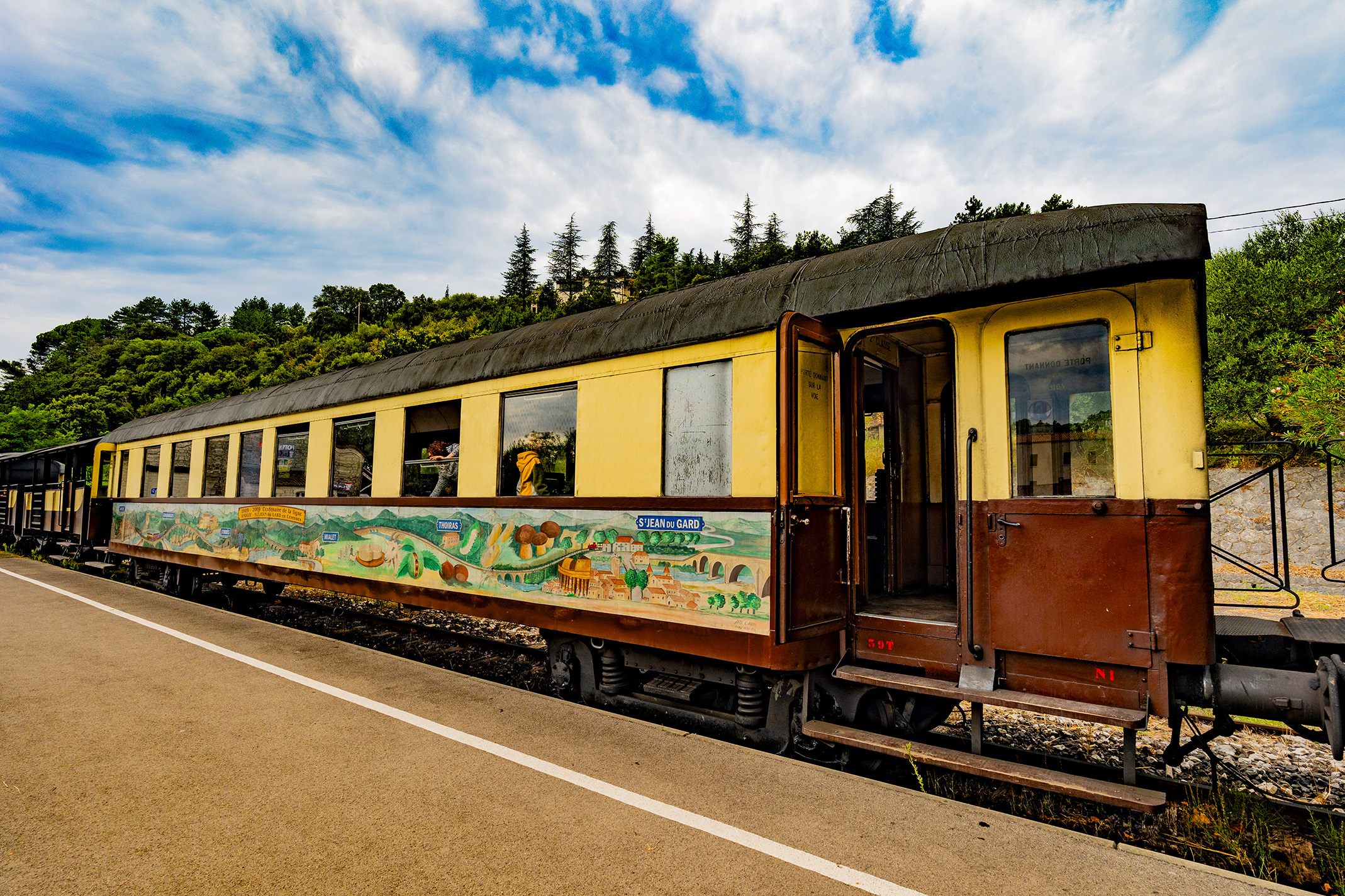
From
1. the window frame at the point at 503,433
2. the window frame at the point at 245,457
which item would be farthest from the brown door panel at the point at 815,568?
the window frame at the point at 245,457

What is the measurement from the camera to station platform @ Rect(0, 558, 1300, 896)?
9.71ft

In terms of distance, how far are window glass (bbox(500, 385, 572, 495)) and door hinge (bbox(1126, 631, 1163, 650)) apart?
3.97 meters

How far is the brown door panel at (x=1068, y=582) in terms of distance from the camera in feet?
11.8

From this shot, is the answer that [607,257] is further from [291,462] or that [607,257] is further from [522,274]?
[291,462]

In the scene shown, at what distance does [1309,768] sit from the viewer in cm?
469

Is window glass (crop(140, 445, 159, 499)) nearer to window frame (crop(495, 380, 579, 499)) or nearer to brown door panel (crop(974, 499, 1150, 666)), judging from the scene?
window frame (crop(495, 380, 579, 499))

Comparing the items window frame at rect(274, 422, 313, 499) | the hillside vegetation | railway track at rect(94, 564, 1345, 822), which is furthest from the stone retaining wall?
window frame at rect(274, 422, 313, 499)

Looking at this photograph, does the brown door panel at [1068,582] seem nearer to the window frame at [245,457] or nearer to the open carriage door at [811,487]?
the open carriage door at [811,487]

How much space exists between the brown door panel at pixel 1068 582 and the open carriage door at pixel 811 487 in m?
0.98

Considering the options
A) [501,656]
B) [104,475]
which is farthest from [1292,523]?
[104,475]

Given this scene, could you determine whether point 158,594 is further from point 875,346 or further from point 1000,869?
point 1000,869

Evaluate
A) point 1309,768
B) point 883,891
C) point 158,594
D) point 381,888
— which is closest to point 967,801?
point 883,891

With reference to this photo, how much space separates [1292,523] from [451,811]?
1957cm

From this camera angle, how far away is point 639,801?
12.2 ft
